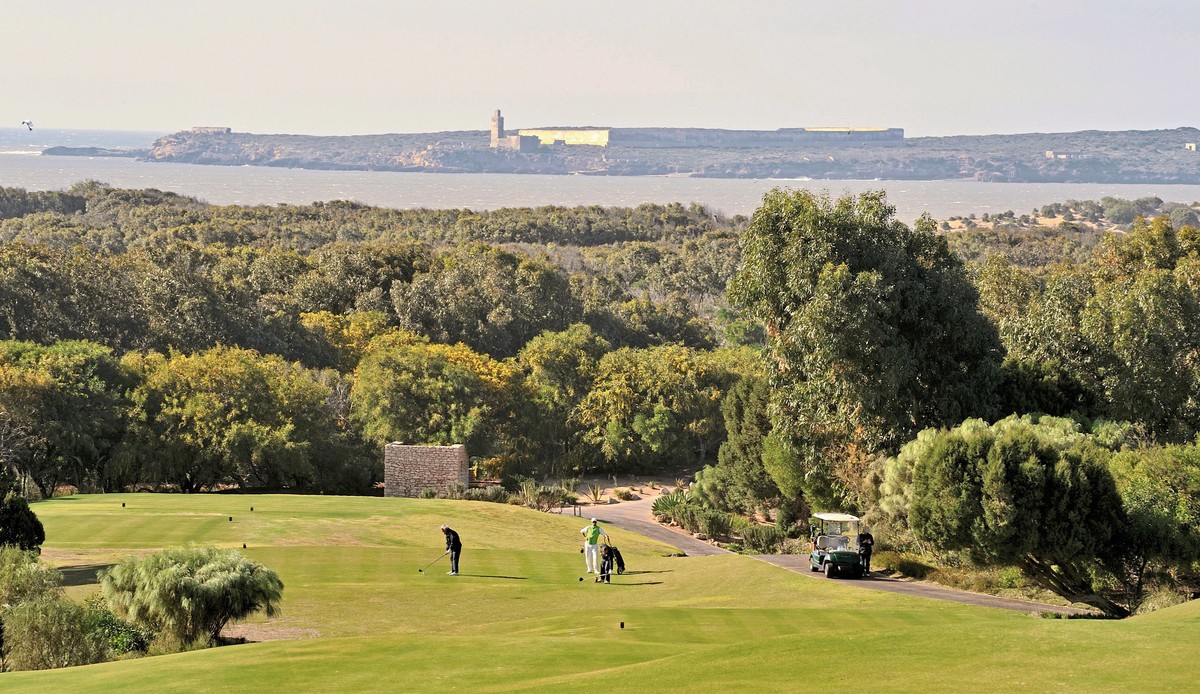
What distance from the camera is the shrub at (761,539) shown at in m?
45.6

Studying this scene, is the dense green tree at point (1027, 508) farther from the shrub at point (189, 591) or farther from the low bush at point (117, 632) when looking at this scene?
the low bush at point (117, 632)

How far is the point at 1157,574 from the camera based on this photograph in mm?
32000

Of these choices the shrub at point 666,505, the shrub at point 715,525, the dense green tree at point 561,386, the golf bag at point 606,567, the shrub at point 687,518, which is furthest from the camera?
the dense green tree at point 561,386

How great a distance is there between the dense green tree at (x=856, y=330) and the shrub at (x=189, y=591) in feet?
70.0

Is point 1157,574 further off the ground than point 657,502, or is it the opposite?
point 1157,574

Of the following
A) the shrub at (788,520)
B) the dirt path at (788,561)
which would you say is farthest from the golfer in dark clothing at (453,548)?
the shrub at (788,520)

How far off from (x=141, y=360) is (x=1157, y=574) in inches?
1722

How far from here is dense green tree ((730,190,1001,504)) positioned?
1594 inches

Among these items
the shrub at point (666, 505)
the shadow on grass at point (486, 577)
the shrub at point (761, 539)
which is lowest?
the shrub at point (666, 505)

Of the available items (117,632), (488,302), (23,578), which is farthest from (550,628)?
(488,302)

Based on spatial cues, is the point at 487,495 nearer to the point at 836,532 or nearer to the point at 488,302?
the point at 836,532

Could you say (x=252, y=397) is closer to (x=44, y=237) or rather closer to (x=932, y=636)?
(x=932, y=636)

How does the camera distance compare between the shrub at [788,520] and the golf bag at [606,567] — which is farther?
the shrub at [788,520]

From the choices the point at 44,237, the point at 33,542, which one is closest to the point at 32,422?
the point at 33,542
